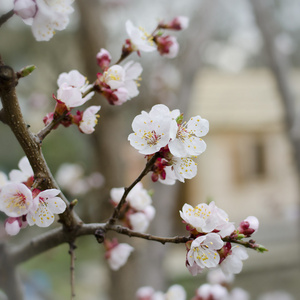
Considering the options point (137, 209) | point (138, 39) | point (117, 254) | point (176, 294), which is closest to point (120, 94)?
point (138, 39)

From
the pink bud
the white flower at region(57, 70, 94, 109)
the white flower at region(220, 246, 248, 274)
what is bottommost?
the white flower at region(220, 246, 248, 274)

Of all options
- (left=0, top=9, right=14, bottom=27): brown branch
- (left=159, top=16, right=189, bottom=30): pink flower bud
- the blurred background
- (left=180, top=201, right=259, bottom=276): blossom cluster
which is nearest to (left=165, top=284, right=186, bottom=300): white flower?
(left=180, top=201, right=259, bottom=276): blossom cluster

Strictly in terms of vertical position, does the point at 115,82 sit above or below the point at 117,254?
above

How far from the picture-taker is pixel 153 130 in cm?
58

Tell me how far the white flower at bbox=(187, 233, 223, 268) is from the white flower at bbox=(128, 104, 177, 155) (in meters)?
0.15

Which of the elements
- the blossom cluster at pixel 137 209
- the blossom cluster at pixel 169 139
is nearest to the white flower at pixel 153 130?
the blossom cluster at pixel 169 139

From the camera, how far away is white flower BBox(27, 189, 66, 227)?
1.94 feet

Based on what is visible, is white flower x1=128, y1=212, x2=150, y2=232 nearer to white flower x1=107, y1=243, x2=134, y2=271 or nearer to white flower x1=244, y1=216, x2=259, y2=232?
white flower x1=107, y1=243, x2=134, y2=271

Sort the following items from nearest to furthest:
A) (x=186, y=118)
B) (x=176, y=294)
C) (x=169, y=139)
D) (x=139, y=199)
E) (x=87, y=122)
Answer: (x=169, y=139)
(x=87, y=122)
(x=139, y=199)
(x=176, y=294)
(x=186, y=118)

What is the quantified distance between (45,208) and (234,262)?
30cm

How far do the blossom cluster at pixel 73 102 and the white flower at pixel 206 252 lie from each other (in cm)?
26

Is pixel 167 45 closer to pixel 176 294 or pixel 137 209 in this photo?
pixel 137 209

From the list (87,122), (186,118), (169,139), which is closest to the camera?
(169,139)

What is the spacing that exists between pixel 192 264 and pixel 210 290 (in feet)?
1.30
